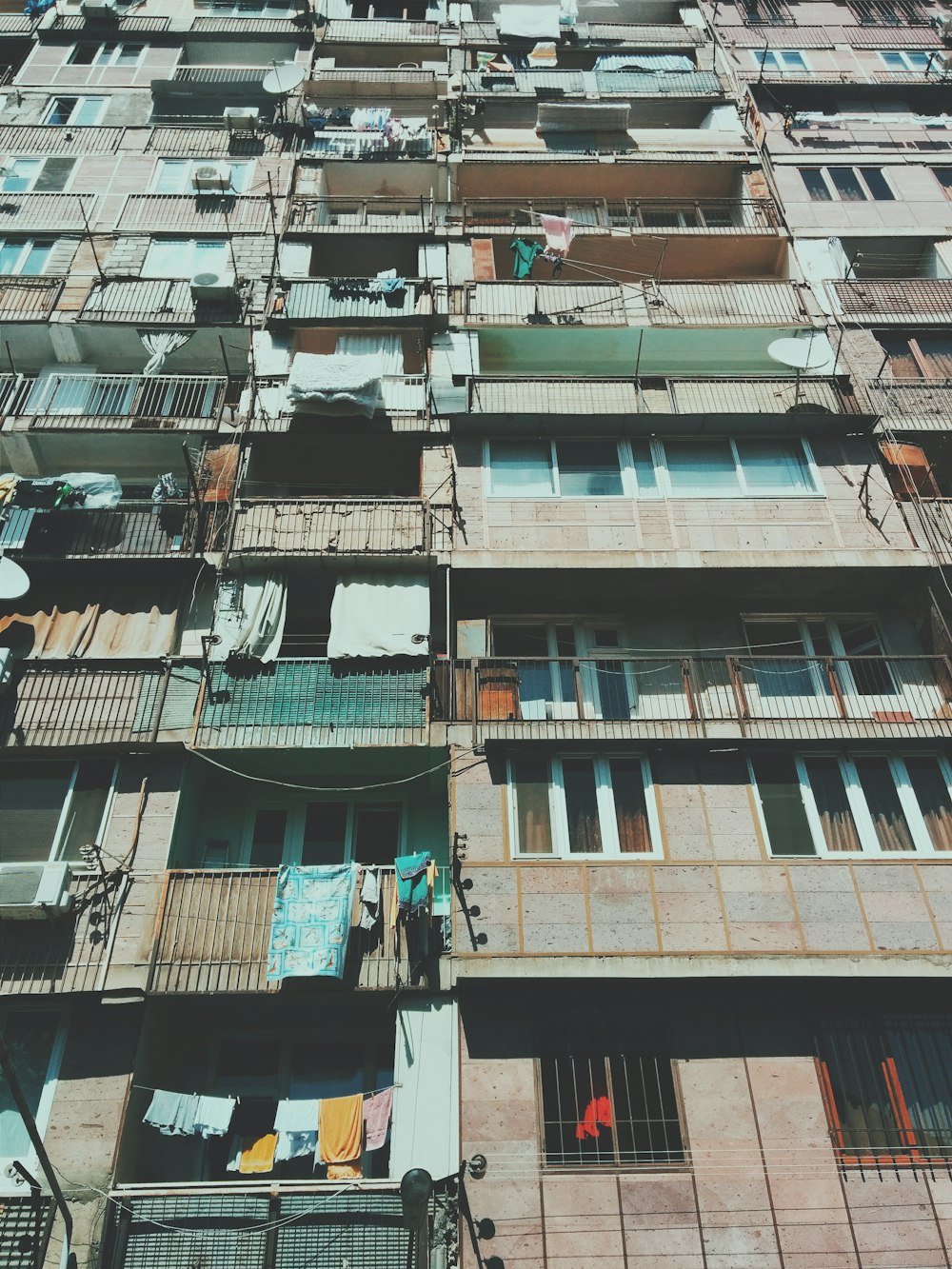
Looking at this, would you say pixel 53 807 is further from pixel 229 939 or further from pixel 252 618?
pixel 252 618

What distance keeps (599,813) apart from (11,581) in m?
11.1

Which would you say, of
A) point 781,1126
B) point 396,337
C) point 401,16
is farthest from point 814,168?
point 781,1126

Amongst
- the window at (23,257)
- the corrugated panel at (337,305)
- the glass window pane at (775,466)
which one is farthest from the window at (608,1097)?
the window at (23,257)

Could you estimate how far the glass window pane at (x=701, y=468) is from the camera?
17828 millimetres

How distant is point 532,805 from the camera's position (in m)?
14.2

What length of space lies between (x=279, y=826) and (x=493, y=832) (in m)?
4.33

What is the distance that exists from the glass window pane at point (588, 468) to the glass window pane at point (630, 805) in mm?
5916

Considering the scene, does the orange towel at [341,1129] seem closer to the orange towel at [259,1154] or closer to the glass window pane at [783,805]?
the orange towel at [259,1154]

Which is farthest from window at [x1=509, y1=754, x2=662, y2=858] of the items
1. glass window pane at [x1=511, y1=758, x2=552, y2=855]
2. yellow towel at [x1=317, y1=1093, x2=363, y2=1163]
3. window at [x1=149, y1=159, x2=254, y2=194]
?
window at [x1=149, y1=159, x2=254, y2=194]

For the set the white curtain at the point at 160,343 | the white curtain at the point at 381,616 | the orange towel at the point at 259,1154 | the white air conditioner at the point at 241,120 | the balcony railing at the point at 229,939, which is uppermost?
the white air conditioner at the point at 241,120

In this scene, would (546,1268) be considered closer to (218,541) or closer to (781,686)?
(781,686)

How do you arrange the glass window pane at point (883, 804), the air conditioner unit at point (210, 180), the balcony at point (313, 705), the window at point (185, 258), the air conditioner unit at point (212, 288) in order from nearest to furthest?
the glass window pane at point (883, 804), the balcony at point (313, 705), the air conditioner unit at point (212, 288), the window at point (185, 258), the air conditioner unit at point (210, 180)

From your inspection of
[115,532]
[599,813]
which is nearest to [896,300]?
[599,813]

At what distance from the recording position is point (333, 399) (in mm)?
18500
